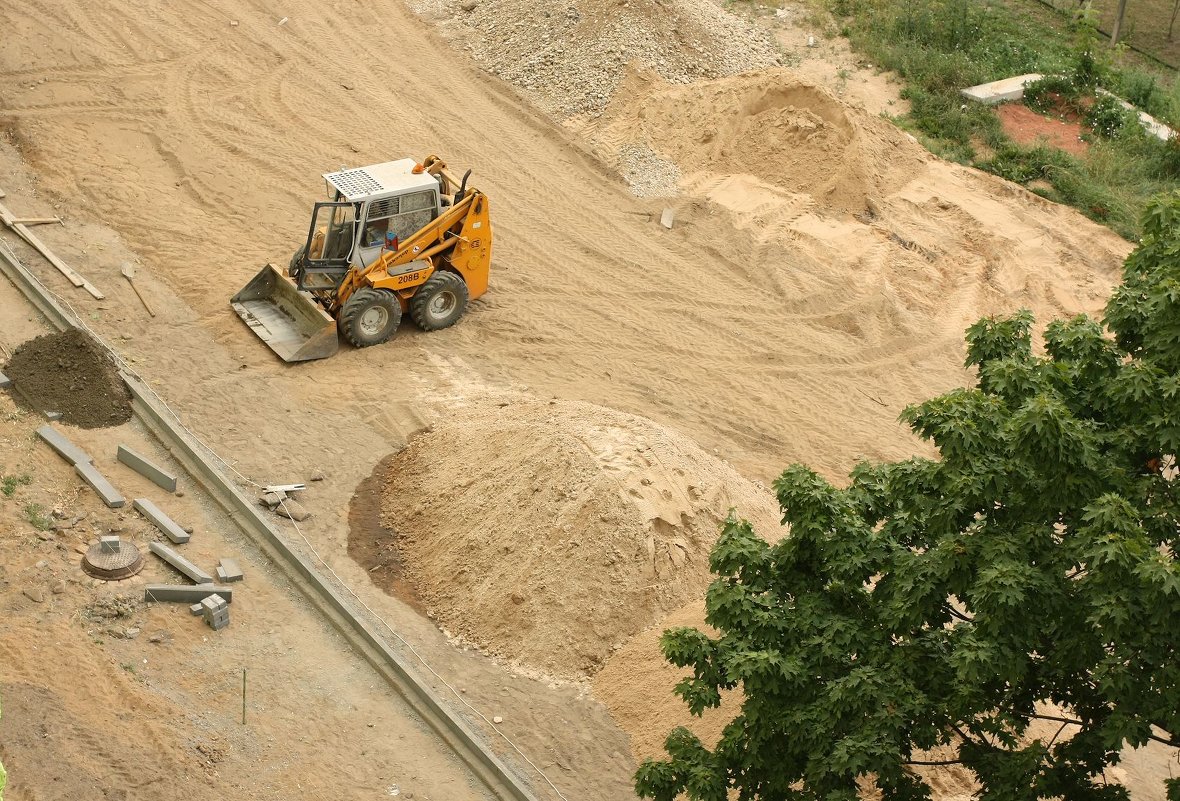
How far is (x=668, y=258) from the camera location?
72.6 ft

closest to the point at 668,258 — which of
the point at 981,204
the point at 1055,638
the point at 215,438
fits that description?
the point at 981,204

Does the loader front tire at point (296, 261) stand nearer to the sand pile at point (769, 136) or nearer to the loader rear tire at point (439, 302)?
the loader rear tire at point (439, 302)

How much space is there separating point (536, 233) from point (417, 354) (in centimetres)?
464

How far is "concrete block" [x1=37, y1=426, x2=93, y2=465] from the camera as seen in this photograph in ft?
49.4

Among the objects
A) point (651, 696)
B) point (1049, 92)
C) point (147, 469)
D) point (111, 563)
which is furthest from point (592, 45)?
point (651, 696)

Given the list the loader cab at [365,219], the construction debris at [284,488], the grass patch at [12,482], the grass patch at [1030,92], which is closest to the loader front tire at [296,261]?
the loader cab at [365,219]

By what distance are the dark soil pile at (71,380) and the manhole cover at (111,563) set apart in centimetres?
285

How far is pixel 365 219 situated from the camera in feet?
58.3

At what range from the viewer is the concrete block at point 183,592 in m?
13.4

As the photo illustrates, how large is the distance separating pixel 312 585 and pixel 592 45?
16626 mm

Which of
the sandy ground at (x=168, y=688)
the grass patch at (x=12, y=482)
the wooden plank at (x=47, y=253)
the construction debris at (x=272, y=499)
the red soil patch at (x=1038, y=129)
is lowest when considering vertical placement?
the sandy ground at (x=168, y=688)

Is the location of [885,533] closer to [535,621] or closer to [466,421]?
[535,621]

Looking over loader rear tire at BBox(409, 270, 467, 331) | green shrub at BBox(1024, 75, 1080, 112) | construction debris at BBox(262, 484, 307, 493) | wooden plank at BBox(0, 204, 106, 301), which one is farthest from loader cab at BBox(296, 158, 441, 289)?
green shrub at BBox(1024, 75, 1080, 112)

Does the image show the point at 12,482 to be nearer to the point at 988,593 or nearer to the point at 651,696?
the point at 651,696
